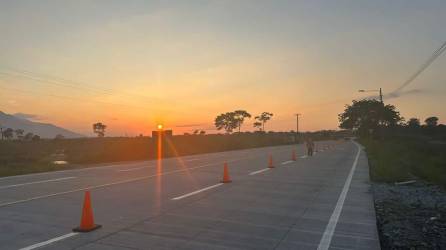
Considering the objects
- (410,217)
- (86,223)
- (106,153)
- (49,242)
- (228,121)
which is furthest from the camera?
(228,121)

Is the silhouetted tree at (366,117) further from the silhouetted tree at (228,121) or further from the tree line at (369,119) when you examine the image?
the silhouetted tree at (228,121)

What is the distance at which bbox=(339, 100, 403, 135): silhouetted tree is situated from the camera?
109562mm

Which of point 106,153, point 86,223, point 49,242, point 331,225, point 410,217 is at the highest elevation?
point 106,153

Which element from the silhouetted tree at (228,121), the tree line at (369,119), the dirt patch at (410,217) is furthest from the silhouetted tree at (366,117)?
the dirt patch at (410,217)

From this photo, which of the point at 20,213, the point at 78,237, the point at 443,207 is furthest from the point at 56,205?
the point at 443,207

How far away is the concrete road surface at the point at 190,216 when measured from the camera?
24.9 feet

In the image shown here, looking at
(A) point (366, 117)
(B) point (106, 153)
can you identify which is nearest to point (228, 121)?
(A) point (366, 117)

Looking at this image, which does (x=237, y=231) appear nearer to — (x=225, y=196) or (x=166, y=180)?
(x=225, y=196)

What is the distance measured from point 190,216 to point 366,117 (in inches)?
4222

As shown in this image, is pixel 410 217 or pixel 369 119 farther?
pixel 369 119

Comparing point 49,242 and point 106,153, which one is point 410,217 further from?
point 106,153

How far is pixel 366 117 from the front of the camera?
365 ft

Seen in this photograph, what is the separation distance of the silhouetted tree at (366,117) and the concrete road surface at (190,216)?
9772 centimetres

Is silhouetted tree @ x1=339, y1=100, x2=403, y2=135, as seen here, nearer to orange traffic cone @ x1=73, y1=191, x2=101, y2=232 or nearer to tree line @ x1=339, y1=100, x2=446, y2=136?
tree line @ x1=339, y1=100, x2=446, y2=136
